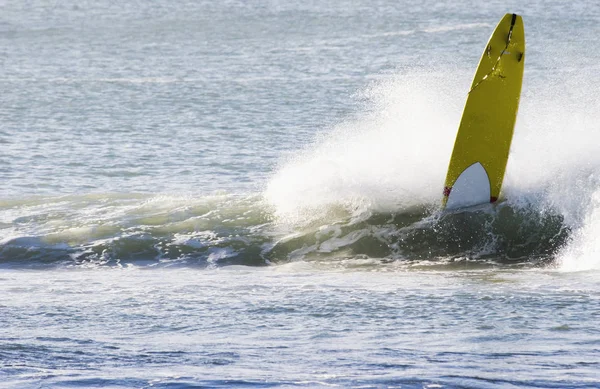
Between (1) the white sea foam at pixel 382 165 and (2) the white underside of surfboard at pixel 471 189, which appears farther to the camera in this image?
(1) the white sea foam at pixel 382 165

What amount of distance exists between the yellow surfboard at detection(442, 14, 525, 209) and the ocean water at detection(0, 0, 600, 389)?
0.23m

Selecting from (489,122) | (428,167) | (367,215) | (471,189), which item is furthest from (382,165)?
(489,122)

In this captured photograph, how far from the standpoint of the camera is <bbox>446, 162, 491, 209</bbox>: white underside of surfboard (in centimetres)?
1250

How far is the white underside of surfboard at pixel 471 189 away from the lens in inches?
492

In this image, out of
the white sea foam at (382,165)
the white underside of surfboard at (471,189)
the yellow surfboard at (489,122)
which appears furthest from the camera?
the white sea foam at (382,165)

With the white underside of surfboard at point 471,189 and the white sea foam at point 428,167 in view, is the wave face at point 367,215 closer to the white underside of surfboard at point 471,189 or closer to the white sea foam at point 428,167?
the white sea foam at point 428,167

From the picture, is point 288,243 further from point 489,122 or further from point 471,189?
point 489,122

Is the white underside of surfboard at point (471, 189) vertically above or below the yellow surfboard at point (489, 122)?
below

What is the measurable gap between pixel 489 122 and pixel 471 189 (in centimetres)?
77

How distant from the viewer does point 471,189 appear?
494 inches

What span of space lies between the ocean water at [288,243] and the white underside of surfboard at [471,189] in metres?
0.18

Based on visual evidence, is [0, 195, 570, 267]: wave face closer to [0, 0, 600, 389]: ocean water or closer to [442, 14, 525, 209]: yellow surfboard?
[0, 0, 600, 389]: ocean water

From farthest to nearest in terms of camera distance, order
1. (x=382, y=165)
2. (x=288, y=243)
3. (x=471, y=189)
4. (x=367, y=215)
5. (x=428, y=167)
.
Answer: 1. (x=382, y=165)
2. (x=428, y=167)
3. (x=367, y=215)
4. (x=471, y=189)
5. (x=288, y=243)

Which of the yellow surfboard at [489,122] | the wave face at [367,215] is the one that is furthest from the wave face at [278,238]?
the yellow surfboard at [489,122]
